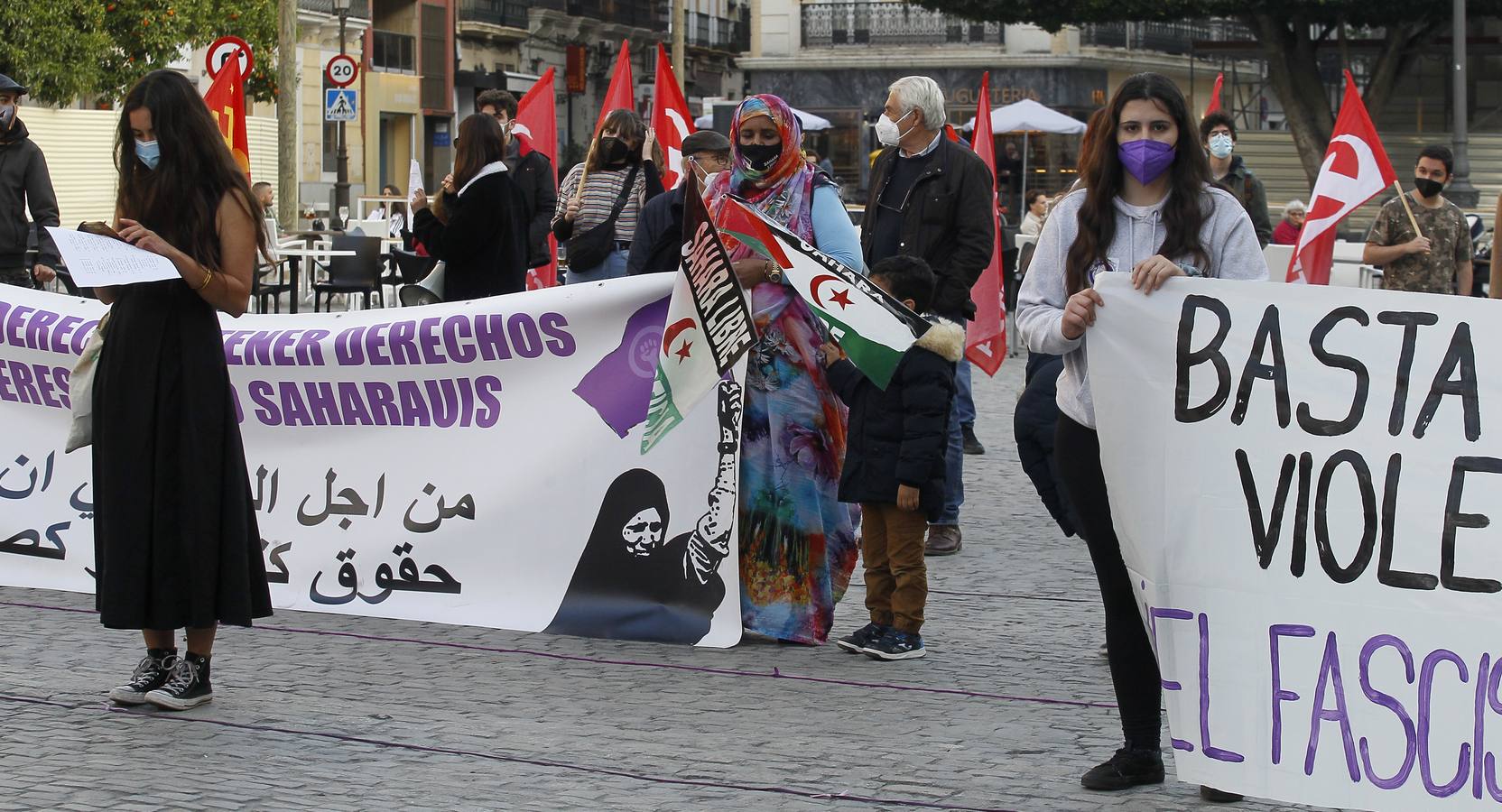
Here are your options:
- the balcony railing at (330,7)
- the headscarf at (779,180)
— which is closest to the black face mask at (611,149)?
the headscarf at (779,180)

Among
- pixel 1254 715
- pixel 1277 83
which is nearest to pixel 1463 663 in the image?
pixel 1254 715

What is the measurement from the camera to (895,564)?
6.31 meters

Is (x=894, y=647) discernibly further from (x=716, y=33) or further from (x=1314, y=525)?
(x=716, y=33)

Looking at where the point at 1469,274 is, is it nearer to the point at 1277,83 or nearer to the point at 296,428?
the point at 296,428

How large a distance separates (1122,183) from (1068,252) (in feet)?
0.67

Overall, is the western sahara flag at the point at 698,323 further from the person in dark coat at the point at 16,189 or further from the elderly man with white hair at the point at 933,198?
the person in dark coat at the point at 16,189

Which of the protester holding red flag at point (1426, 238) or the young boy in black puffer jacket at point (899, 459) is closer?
the young boy in black puffer jacket at point (899, 459)

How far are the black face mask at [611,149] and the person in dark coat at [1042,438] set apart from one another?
322 centimetres

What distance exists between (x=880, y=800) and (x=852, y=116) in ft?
158

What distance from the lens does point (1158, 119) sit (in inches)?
184

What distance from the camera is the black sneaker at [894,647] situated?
6309mm

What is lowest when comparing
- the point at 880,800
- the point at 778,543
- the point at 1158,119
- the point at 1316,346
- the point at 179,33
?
the point at 880,800

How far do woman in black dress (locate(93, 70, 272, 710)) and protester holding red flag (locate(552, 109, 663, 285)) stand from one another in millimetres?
3750

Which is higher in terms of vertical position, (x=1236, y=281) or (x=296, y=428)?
(x=1236, y=281)
